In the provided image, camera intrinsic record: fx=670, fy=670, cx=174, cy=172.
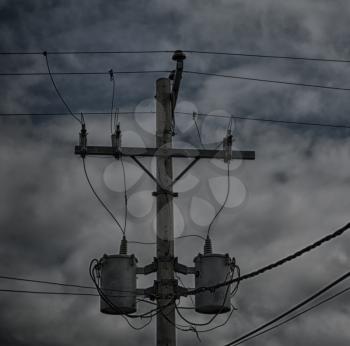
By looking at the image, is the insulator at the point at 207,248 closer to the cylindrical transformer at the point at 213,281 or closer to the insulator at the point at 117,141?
the cylindrical transformer at the point at 213,281

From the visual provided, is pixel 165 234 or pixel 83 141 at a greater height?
pixel 83 141

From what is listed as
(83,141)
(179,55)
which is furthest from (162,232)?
(179,55)

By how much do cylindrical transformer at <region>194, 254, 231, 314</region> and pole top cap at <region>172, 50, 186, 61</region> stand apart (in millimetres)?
3297

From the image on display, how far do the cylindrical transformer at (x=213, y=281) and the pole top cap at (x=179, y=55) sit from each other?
130 inches

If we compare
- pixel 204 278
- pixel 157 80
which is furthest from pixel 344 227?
pixel 157 80

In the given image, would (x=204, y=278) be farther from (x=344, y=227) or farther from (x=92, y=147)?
(x=344, y=227)

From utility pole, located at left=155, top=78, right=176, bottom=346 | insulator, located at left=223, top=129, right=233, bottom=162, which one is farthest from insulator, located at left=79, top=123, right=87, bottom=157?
insulator, located at left=223, top=129, right=233, bottom=162

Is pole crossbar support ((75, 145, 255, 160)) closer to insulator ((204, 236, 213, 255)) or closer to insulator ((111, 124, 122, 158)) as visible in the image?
insulator ((111, 124, 122, 158))

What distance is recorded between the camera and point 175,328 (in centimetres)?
1050

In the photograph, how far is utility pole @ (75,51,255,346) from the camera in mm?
10594

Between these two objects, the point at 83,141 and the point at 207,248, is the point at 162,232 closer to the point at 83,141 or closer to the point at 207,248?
the point at 207,248

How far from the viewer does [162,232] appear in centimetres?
1084

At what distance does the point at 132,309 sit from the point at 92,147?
2.76 meters

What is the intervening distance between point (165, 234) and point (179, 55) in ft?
9.75
